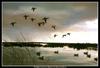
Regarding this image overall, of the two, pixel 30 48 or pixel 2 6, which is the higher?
pixel 2 6

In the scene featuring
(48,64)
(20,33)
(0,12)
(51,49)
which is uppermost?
(0,12)

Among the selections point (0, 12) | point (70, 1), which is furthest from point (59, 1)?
point (0, 12)

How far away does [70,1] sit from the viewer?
3557 mm

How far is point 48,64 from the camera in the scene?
11.7ft

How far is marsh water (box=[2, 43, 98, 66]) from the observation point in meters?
3.53

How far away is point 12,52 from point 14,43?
15 centimetres

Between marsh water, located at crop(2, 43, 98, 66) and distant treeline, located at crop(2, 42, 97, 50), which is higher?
distant treeline, located at crop(2, 42, 97, 50)

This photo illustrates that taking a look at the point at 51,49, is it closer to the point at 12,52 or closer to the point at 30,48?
the point at 30,48

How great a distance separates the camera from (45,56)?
3.57 m

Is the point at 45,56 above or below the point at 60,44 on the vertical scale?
below

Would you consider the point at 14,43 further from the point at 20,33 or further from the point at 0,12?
the point at 0,12

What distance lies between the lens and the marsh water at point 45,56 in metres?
3.53

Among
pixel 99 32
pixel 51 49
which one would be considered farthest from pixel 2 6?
pixel 99 32

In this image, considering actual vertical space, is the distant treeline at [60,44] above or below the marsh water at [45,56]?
above
